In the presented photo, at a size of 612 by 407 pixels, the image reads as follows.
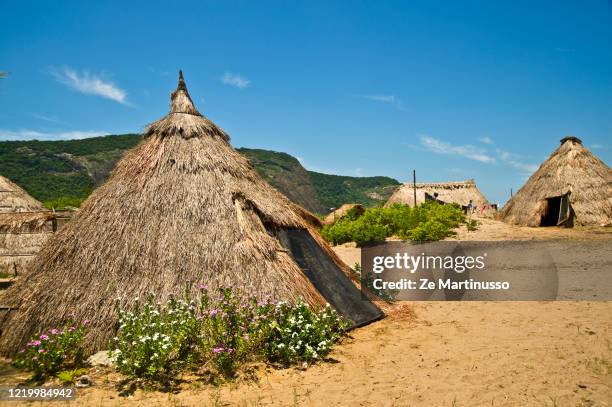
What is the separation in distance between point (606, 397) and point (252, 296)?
4.14 meters

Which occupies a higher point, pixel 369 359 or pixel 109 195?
pixel 109 195

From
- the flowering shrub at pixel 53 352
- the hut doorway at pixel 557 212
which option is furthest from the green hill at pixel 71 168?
the flowering shrub at pixel 53 352

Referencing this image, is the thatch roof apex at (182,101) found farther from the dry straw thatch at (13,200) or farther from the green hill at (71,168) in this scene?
the green hill at (71,168)

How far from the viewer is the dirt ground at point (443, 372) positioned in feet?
13.0

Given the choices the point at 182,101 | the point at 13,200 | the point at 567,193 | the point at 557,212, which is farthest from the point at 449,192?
the point at 13,200

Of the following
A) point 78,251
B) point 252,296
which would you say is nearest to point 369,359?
point 252,296

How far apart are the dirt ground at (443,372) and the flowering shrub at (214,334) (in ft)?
0.97

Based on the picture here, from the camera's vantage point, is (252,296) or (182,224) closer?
(252,296)

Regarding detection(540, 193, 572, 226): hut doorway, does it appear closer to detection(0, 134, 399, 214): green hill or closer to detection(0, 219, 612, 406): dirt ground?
detection(0, 219, 612, 406): dirt ground

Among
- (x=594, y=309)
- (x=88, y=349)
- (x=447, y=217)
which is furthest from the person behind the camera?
(x=447, y=217)

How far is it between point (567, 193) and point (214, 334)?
21.3 metres

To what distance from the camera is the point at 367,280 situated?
8.33 meters

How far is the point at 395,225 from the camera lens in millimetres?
18891

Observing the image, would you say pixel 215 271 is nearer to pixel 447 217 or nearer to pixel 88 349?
pixel 88 349
